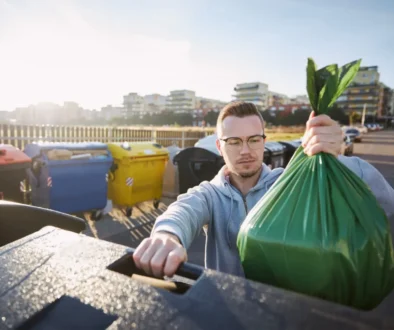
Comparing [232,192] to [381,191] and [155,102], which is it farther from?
[155,102]

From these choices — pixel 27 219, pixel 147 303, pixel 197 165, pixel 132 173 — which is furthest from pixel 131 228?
pixel 147 303

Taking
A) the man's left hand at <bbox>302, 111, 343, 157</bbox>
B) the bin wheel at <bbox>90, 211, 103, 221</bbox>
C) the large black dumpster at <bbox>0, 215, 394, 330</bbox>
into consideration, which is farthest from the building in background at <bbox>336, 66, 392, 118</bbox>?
the large black dumpster at <bbox>0, 215, 394, 330</bbox>

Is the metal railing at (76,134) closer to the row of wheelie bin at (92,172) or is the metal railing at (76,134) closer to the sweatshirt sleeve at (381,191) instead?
the row of wheelie bin at (92,172)

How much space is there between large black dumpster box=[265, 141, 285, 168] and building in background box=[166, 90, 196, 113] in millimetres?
147284

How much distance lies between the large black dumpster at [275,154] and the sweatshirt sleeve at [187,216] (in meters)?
5.53

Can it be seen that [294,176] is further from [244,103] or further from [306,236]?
[244,103]

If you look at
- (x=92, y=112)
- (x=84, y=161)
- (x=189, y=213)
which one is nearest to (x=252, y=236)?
(x=189, y=213)

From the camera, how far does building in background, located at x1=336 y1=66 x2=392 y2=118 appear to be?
367 feet

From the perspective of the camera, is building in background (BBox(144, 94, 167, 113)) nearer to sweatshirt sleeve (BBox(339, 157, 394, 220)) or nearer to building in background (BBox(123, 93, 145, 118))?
building in background (BBox(123, 93, 145, 118))

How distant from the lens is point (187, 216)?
138cm

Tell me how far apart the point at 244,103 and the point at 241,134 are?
264 millimetres

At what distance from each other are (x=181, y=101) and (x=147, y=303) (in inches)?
6281

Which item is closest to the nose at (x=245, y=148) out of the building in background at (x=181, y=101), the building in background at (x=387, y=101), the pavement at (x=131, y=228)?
the pavement at (x=131, y=228)

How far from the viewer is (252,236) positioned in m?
0.87
